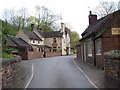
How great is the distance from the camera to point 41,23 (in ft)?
329

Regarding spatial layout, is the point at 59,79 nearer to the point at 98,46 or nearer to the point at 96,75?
the point at 96,75

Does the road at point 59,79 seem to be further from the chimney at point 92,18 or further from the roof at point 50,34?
the roof at point 50,34

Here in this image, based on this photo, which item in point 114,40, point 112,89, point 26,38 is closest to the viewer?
point 112,89

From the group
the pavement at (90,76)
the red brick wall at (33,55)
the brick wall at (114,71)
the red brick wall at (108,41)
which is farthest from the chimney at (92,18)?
the brick wall at (114,71)

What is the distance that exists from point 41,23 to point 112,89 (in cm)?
8622

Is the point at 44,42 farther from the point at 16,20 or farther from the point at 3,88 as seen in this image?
the point at 3,88

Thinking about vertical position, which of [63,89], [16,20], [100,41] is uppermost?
[16,20]

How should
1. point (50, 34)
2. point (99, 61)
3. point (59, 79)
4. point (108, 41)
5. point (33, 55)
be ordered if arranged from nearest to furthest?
point (59, 79)
point (108, 41)
point (99, 61)
point (33, 55)
point (50, 34)

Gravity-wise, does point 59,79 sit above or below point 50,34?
below

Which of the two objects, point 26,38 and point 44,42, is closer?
point 26,38

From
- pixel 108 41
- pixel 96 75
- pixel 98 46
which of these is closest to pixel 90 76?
pixel 96 75

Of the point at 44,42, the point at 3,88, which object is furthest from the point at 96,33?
the point at 44,42

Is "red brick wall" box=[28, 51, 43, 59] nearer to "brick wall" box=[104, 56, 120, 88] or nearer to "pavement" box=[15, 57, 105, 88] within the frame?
"pavement" box=[15, 57, 105, 88]

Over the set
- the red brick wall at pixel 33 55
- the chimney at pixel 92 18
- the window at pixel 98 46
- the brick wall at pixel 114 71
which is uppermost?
the chimney at pixel 92 18
